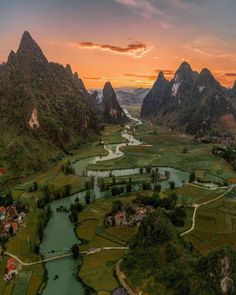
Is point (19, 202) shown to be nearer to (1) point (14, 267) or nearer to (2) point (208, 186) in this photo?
(1) point (14, 267)

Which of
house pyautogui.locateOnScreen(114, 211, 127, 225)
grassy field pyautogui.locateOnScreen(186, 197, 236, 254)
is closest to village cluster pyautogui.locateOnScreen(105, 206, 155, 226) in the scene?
house pyautogui.locateOnScreen(114, 211, 127, 225)

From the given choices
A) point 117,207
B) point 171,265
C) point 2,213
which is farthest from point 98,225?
point 171,265

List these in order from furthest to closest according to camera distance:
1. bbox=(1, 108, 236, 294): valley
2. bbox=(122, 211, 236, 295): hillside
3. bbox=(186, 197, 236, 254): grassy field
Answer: bbox=(186, 197, 236, 254): grassy field
bbox=(1, 108, 236, 294): valley
bbox=(122, 211, 236, 295): hillside

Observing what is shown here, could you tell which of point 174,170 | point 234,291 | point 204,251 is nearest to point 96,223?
point 204,251

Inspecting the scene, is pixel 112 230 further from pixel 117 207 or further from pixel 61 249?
pixel 61 249

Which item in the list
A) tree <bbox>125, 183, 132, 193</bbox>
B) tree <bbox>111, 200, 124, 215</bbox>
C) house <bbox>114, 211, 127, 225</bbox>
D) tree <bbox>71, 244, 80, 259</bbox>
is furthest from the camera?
tree <bbox>125, 183, 132, 193</bbox>

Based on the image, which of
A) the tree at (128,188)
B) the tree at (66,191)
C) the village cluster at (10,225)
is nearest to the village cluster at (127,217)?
the tree at (128,188)

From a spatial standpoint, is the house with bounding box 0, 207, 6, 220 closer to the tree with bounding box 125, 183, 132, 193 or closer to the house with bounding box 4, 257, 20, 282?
Answer: the house with bounding box 4, 257, 20, 282
